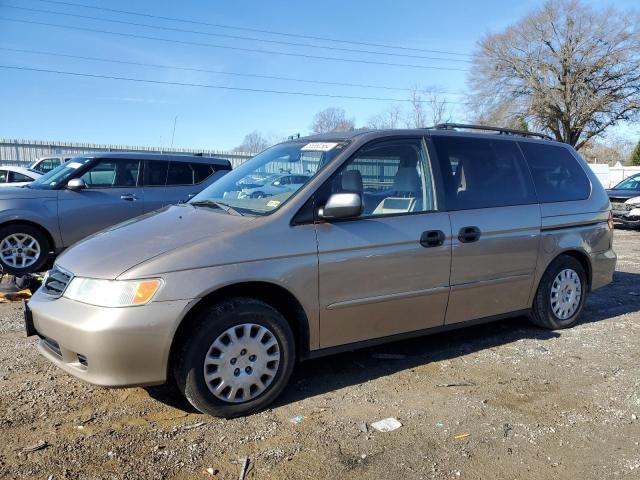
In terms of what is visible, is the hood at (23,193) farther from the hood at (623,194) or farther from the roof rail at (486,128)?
the hood at (623,194)

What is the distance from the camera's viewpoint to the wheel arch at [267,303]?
3.27 meters

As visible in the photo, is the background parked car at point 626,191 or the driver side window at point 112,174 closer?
the driver side window at point 112,174

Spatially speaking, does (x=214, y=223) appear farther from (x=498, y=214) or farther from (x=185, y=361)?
(x=498, y=214)

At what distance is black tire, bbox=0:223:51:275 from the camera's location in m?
7.39

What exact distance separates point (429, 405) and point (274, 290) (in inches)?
51.7

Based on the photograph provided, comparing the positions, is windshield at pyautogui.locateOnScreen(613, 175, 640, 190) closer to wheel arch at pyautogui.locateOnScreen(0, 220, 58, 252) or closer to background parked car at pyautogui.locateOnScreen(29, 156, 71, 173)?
wheel arch at pyautogui.locateOnScreen(0, 220, 58, 252)

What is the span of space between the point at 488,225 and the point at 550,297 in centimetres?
124

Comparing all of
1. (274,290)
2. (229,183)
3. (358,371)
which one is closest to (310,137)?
(229,183)

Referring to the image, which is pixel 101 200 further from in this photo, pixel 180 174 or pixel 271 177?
pixel 271 177

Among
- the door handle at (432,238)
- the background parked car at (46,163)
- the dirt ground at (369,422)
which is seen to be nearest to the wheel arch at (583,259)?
the dirt ground at (369,422)

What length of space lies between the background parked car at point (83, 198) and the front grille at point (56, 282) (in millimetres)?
3994

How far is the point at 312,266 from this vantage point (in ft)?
11.6

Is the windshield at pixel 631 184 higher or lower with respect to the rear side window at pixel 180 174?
lower

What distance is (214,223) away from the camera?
3582 millimetres
